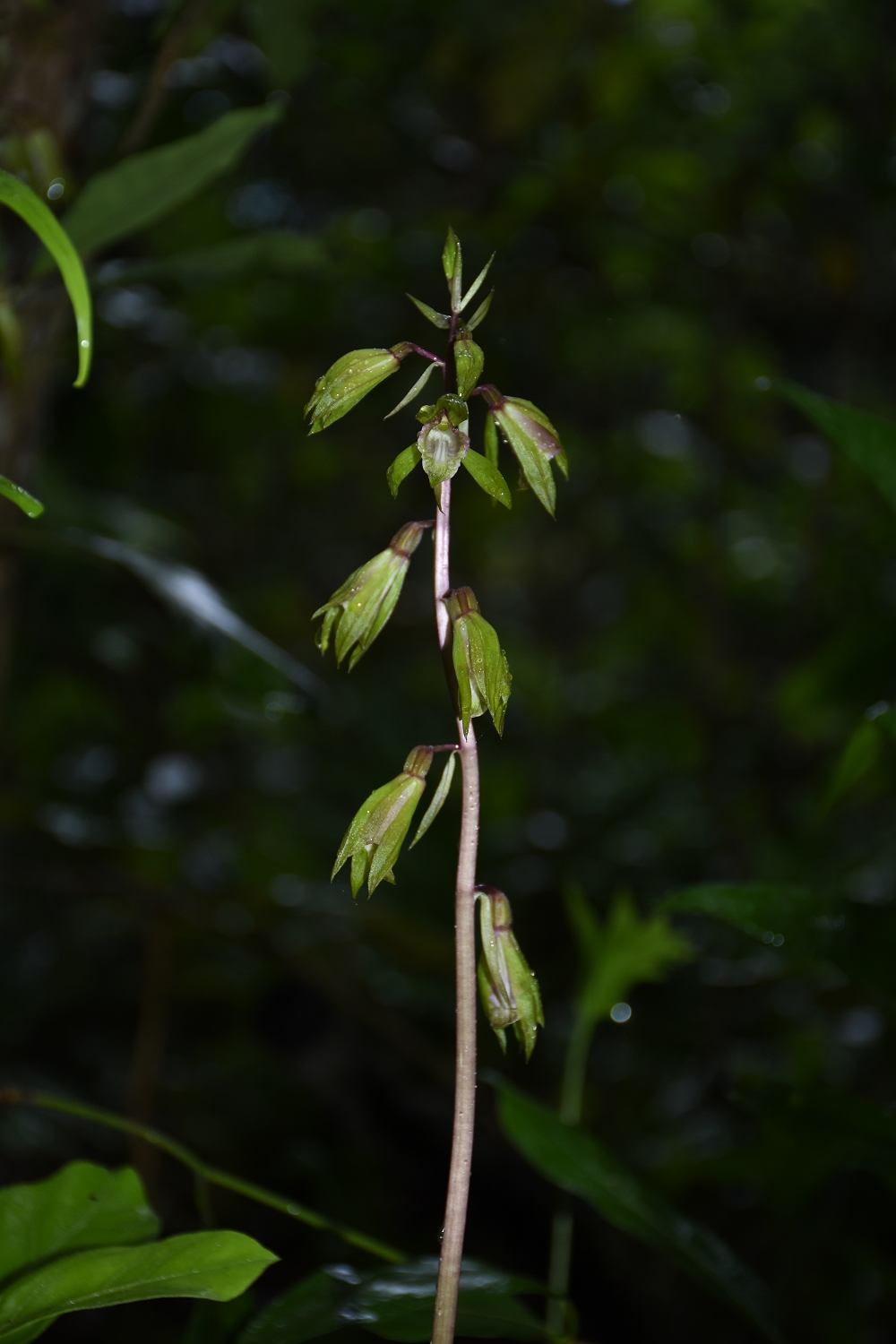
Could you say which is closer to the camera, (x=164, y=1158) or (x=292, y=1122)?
(x=164, y=1158)

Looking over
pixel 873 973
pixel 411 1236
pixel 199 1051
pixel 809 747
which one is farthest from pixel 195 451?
pixel 873 973

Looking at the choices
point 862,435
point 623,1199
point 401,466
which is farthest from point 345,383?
point 623,1199

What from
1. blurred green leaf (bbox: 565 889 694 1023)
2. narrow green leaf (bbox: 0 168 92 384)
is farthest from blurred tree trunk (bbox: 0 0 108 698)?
blurred green leaf (bbox: 565 889 694 1023)

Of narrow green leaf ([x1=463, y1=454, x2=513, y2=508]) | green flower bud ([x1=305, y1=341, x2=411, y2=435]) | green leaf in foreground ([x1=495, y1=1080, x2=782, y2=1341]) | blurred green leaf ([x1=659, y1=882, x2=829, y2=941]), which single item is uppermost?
green flower bud ([x1=305, y1=341, x2=411, y2=435])

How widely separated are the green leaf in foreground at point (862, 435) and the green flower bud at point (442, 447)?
27 centimetres

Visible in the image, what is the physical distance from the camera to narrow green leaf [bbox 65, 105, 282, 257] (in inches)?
22.8

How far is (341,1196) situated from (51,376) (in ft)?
4.02

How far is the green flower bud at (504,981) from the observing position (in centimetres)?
33

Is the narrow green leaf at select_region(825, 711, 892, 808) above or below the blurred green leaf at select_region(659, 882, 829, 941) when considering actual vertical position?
above

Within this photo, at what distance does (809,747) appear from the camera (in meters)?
1.97

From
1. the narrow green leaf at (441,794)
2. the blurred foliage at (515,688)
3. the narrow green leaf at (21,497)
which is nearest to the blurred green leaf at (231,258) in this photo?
the blurred foliage at (515,688)

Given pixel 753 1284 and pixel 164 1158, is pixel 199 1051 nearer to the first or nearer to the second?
pixel 164 1158

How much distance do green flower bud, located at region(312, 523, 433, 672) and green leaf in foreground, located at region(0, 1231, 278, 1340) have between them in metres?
0.22

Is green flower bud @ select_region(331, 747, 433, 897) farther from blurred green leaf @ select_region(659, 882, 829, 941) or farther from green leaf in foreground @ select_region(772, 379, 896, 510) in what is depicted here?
green leaf in foreground @ select_region(772, 379, 896, 510)
